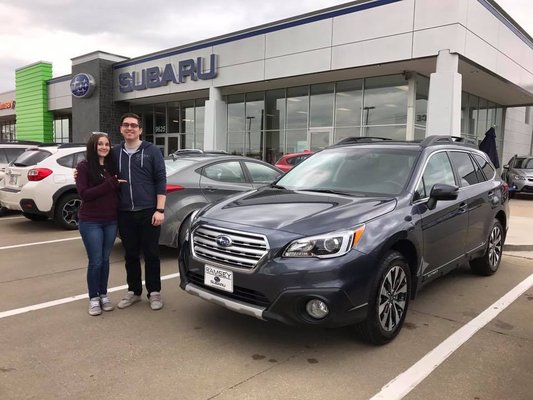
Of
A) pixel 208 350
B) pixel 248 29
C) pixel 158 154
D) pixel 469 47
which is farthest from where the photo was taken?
pixel 248 29

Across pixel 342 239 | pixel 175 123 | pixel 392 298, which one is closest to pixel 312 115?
pixel 175 123

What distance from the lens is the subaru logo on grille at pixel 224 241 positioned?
3.55m

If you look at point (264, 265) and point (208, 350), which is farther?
point (208, 350)

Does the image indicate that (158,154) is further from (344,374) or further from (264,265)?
(344,374)

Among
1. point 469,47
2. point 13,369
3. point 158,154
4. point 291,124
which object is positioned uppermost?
point 469,47

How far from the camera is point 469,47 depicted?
13.2 meters

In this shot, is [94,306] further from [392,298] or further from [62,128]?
[62,128]

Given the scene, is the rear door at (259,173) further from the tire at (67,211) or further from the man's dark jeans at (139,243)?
the tire at (67,211)

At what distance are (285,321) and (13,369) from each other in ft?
6.28

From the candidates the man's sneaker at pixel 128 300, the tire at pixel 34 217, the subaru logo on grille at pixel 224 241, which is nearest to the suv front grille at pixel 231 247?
the subaru logo on grille at pixel 224 241

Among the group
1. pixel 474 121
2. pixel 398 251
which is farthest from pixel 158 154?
pixel 474 121

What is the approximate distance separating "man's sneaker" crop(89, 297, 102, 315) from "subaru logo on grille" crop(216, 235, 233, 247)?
1523mm

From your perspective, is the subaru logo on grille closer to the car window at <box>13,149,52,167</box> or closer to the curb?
the curb

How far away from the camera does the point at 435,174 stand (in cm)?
464
